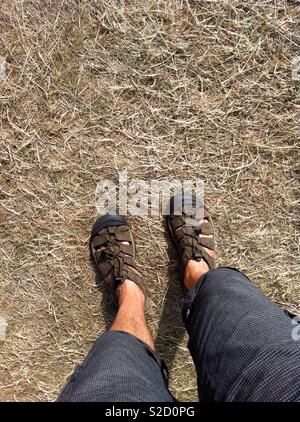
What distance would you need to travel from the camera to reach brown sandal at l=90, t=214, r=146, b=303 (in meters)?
1.70

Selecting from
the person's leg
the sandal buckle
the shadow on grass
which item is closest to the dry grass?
the shadow on grass

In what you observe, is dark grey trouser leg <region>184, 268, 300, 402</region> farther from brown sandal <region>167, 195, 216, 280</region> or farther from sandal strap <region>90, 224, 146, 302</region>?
sandal strap <region>90, 224, 146, 302</region>

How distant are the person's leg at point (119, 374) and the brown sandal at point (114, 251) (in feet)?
0.78

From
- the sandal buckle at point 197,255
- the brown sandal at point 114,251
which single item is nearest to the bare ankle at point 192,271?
the sandal buckle at point 197,255

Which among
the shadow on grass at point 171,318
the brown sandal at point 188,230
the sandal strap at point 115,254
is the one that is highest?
the brown sandal at point 188,230

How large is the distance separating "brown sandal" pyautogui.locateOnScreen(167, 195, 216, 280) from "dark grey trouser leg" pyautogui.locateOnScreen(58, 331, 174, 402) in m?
0.44

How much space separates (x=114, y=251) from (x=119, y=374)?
654mm

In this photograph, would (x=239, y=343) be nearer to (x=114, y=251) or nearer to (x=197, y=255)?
(x=197, y=255)

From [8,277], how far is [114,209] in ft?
1.66

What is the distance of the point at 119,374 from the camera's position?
1.12m

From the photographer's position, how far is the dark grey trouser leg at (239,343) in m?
0.98

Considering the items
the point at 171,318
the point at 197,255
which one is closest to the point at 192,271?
the point at 197,255

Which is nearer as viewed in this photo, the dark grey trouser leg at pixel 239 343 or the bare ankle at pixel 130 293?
the dark grey trouser leg at pixel 239 343

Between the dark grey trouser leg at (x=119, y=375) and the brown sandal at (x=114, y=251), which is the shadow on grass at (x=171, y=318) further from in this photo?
the dark grey trouser leg at (x=119, y=375)
